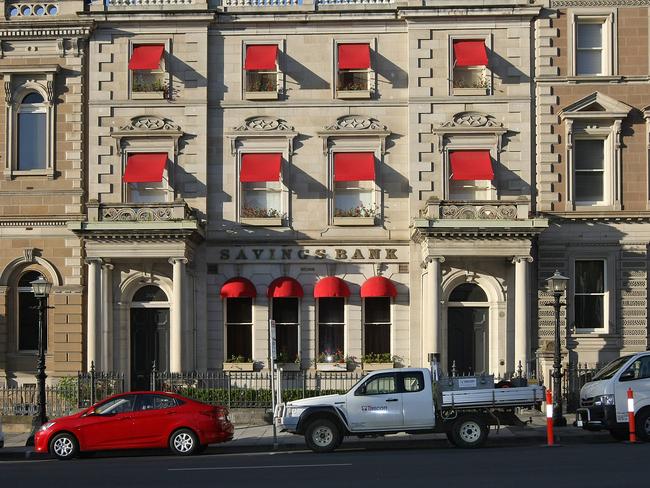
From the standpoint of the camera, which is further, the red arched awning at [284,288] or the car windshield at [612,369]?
the red arched awning at [284,288]

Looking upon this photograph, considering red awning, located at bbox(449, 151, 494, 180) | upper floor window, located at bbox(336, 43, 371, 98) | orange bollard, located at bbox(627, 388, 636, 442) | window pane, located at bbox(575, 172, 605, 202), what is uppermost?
upper floor window, located at bbox(336, 43, 371, 98)

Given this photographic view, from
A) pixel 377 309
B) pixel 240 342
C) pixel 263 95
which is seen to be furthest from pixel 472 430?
pixel 263 95

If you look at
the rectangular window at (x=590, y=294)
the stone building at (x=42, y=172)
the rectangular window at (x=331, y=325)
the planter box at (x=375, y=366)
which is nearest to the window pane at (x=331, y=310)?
the rectangular window at (x=331, y=325)

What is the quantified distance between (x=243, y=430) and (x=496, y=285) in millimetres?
9706

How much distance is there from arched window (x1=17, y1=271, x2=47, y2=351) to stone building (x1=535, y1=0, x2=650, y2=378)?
16098 millimetres

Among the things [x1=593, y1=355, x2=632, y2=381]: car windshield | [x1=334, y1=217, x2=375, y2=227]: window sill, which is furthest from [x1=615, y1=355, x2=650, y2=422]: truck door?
[x1=334, y1=217, x2=375, y2=227]: window sill

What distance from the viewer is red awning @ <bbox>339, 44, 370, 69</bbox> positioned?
33.8 m

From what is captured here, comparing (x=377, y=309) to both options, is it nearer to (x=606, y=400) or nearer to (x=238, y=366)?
(x=238, y=366)

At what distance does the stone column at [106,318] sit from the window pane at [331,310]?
6632 mm

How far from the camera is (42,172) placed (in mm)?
33844

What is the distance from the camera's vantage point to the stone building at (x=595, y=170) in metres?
33.1

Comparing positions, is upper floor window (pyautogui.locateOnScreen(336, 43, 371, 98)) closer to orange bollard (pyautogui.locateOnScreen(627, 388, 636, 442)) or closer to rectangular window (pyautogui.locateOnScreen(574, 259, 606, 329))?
rectangular window (pyautogui.locateOnScreen(574, 259, 606, 329))

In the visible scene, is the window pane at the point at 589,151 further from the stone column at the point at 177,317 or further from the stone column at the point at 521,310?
the stone column at the point at 177,317

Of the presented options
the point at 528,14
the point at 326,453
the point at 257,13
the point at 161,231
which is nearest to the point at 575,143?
the point at 528,14
